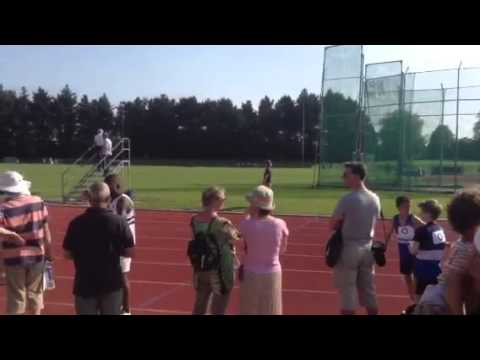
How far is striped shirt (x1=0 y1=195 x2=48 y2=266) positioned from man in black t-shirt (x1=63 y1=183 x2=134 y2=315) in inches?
31.1

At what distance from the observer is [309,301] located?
852 cm

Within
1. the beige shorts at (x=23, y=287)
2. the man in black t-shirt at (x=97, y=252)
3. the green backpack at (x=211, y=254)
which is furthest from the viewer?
the beige shorts at (x=23, y=287)

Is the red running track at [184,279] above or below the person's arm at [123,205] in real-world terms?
below

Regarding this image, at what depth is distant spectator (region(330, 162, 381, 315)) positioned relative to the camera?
237 inches

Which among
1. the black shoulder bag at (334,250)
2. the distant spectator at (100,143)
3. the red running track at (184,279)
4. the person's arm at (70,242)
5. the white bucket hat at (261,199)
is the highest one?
the distant spectator at (100,143)

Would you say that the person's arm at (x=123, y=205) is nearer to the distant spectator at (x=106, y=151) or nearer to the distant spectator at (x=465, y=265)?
the distant spectator at (x=465, y=265)

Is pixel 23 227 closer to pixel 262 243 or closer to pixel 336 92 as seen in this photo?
pixel 262 243

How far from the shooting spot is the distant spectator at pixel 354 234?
6008 millimetres

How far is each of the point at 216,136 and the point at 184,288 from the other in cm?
9108

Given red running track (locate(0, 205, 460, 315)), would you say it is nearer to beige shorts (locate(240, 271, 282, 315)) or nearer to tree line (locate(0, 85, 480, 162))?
beige shorts (locate(240, 271, 282, 315))

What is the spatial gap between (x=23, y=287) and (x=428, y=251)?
169 inches

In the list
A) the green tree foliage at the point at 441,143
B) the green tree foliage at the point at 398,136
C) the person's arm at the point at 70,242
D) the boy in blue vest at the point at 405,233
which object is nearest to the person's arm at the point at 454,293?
the person's arm at the point at 70,242

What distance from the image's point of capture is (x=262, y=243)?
530 centimetres

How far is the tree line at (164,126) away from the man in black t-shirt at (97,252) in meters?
89.6
